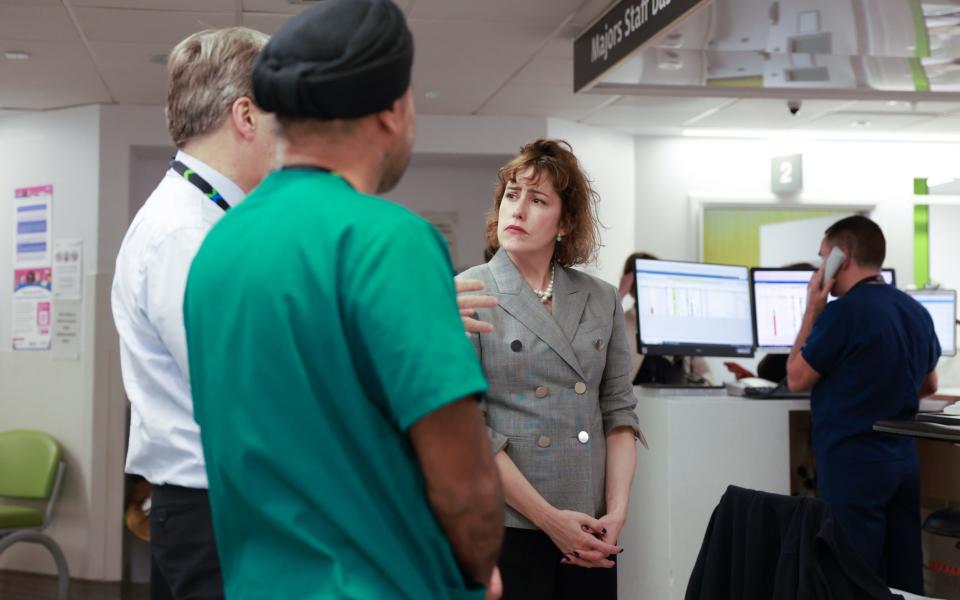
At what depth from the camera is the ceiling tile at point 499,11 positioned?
5.04 metres

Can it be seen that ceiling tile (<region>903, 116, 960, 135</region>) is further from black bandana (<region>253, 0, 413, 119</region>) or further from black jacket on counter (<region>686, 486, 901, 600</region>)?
black bandana (<region>253, 0, 413, 119</region>)

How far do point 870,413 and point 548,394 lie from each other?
2.02 metres

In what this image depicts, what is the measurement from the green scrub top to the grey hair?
0.72m

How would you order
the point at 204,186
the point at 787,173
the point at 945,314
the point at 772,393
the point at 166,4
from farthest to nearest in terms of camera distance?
the point at 787,173 → the point at 945,314 → the point at 166,4 → the point at 772,393 → the point at 204,186

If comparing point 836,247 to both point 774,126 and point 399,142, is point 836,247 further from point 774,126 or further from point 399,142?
point 774,126

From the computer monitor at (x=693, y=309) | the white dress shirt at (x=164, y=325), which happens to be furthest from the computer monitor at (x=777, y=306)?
the white dress shirt at (x=164, y=325)

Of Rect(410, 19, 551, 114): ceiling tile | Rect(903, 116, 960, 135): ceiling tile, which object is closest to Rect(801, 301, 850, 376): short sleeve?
Rect(410, 19, 551, 114): ceiling tile

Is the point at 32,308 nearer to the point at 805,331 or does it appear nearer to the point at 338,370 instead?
the point at 805,331

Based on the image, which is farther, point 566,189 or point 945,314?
point 945,314

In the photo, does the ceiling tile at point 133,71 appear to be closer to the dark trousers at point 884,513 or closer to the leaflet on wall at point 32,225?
the leaflet on wall at point 32,225

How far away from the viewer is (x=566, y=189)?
2.35 metres

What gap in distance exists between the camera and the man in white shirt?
1571 millimetres

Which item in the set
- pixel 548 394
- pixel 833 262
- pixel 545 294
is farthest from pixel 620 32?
pixel 548 394

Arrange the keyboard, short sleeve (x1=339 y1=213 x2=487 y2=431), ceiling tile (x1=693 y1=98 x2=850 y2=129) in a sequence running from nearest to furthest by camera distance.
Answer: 1. short sleeve (x1=339 y1=213 x2=487 y2=431)
2. the keyboard
3. ceiling tile (x1=693 y1=98 x2=850 y2=129)
